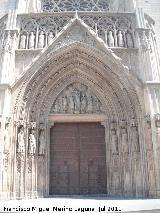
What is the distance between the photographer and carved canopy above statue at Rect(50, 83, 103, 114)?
1020 cm

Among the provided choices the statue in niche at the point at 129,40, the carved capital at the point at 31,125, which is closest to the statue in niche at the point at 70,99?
the carved capital at the point at 31,125

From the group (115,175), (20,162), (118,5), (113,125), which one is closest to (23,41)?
(20,162)

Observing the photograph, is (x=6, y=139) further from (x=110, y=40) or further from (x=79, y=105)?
(x=110, y=40)

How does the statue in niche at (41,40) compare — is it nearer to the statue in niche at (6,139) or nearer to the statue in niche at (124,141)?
the statue in niche at (6,139)

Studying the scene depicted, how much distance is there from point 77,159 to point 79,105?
6.53ft

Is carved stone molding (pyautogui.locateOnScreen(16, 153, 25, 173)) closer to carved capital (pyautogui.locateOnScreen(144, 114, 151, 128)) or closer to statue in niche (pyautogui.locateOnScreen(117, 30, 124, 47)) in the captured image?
carved capital (pyautogui.locateOnScreen(144, 114, 151, 128))

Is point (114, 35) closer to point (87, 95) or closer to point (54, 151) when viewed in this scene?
point (87, 95)

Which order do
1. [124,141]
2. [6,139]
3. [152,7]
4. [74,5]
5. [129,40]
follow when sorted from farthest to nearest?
1. [74,5]
2. [152,7]
3. [129,40]
4. [124,141]
5. [6,139]

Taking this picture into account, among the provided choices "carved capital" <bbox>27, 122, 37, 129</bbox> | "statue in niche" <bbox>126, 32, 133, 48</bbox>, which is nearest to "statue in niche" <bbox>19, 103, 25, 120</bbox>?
"carved capital" <bbox>27, 122, 37, 129</bbox>

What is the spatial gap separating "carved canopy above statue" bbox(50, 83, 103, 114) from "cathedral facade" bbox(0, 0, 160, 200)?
0.04 metres

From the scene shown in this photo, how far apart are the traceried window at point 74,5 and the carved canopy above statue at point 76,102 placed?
4.40 meters

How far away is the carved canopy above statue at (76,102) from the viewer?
33.5ft

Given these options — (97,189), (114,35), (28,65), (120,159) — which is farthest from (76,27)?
(97,189)

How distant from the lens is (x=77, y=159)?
9797 millimetres
